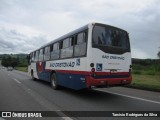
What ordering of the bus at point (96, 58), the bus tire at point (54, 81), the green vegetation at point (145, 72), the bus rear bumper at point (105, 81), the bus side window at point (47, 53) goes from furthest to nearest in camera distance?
the bus side window at point (47, 53), the green vegetation at point (145, 72), the bus tire at point (54, 81), the bus at point (96, 58), the bus rear bumper at point (105, 81)

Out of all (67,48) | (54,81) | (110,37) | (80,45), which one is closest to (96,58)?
(80,45)

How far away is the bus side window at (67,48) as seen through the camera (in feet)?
43.8

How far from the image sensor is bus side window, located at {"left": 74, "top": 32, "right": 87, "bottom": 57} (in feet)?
38.3

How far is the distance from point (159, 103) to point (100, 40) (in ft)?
11.8

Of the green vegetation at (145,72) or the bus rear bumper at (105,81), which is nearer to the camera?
the bus rear bumper at (105,81)

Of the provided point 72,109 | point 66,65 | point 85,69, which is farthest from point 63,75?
point 72,109

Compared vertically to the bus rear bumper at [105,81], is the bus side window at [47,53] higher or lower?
higher

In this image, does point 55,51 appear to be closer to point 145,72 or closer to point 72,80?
point 72,80

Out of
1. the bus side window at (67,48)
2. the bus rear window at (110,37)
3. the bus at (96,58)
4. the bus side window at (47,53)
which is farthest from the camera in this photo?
the bus side window at (47,53)

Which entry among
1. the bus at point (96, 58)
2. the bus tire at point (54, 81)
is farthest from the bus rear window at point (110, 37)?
the bus tire at point (54, 81)

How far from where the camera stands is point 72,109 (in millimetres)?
9266

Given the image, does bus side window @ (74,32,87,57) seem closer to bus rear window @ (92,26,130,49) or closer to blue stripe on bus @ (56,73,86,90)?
bus rear window @ (92,26,130,49)

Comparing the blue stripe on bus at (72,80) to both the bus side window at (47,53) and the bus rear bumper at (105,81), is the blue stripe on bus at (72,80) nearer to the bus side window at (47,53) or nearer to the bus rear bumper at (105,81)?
the bus rear bumper at (105,81)

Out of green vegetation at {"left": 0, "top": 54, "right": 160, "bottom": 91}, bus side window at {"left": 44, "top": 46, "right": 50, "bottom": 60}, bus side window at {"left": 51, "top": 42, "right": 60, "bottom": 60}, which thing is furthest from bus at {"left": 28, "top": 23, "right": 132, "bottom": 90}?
green vegetation at {"left": 0, "top": 54, "right": 160, "bottom": 91}
